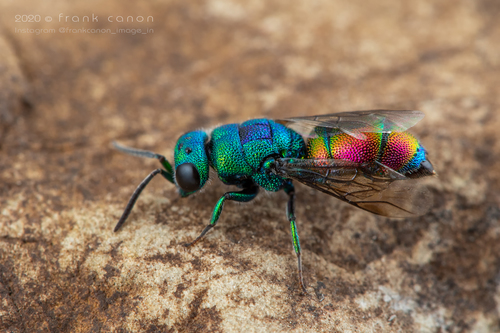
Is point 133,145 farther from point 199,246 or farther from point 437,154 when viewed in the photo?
point 437,154

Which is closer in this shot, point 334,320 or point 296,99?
point 334,320

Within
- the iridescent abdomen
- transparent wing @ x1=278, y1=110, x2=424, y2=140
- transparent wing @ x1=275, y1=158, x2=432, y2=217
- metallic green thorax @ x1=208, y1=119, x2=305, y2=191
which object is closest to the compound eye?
metallic green thorax @ x1=208, y1=119, x2=305, y2=191

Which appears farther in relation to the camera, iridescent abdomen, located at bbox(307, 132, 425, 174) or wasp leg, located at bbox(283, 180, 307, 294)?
iridescent abdomen, located at bbox(307, 132, 425, 174)

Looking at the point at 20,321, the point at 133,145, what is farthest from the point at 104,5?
the point at 20,321

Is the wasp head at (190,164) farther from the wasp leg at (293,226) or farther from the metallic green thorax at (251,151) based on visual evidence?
the wasp leg at (293,226)

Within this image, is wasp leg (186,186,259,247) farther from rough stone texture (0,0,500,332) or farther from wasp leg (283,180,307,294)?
wasp leg (283,180,307,294)

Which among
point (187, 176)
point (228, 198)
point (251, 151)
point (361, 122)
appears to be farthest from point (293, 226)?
point (361, 122)

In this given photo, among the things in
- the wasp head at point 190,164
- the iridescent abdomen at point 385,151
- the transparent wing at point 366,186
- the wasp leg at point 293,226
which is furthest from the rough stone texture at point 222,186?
the iridescent abdomen at point 385,151
